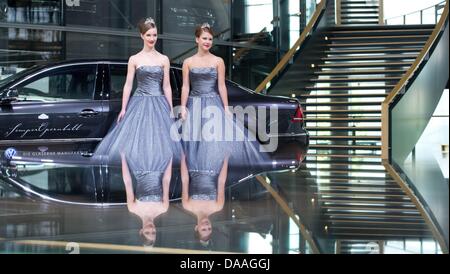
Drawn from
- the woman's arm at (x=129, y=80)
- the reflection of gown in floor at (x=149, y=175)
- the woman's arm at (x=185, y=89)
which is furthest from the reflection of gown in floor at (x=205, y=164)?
the woman's arm at (x=129, y=80)

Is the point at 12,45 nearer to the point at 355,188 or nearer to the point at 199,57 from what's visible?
the point at 199,57

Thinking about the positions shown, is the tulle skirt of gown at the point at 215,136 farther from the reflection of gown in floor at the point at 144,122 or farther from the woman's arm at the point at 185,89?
the reflection of gown in floor at the point at 144,122

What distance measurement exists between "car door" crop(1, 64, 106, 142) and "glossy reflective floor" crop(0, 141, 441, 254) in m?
0.76

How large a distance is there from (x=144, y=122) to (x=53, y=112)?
1.18 m

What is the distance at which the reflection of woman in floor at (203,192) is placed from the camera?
459cm

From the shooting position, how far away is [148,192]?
6.36 metres

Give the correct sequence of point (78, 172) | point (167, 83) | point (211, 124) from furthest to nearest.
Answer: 1. point (211, 124)
2. point (167, 83)
3. point (78, 172)

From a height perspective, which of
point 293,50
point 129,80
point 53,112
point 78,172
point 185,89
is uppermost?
point 293,50

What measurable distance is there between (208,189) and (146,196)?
0.75 m

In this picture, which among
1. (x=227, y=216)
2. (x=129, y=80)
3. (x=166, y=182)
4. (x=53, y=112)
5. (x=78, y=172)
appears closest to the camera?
(x=227, y=216)

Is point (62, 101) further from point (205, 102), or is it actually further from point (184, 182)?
point (184, 182)

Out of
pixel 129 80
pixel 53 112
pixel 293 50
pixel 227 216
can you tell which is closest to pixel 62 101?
pixel 53 112

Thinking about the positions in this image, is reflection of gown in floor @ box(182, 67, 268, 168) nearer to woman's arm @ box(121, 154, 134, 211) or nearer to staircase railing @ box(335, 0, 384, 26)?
woman's arm @ box(121, 154, 134, 211)

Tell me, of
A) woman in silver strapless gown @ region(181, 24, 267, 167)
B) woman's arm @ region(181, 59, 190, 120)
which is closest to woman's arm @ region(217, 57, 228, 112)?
woman in silver strapless gown @ region(181, 24, 267, 167)
